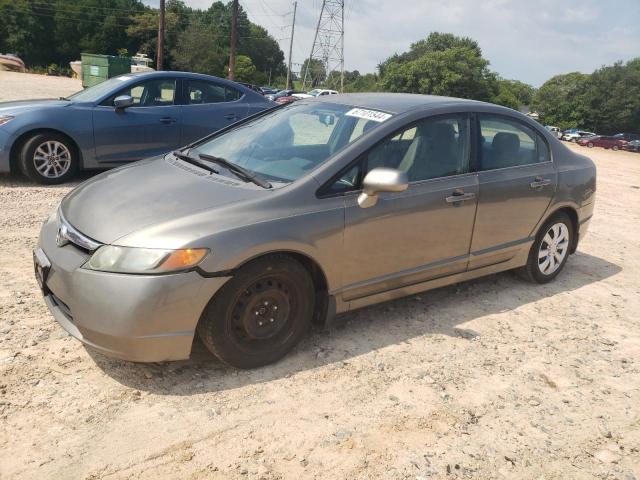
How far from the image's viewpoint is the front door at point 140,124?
23.1ft

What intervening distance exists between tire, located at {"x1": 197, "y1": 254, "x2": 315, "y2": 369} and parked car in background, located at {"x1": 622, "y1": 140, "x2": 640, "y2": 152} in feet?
148

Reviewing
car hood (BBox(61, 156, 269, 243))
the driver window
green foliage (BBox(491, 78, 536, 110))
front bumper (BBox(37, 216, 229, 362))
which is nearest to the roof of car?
car hood (BBox(61, 156, 269, 243))

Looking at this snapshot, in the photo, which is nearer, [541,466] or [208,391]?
[541,466]

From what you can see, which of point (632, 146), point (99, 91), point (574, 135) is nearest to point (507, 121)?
point (99, 91)

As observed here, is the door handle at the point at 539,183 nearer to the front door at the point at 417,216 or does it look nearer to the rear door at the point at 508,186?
the rear door at the point at 508,186

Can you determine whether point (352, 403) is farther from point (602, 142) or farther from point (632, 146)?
point (602, 142)

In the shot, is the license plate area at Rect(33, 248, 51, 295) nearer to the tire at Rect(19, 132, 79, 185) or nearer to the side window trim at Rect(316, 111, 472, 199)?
the side window trim at Rect(316, 111, 472, 199)

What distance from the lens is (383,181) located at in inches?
127

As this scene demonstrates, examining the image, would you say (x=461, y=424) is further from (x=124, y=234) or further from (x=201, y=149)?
(x=201, y=149)

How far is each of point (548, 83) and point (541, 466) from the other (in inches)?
3067

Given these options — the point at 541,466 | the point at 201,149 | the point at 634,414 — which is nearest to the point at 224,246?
the point at 201,149

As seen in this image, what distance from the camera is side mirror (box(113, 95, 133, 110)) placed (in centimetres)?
702

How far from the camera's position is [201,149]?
13.5 feet

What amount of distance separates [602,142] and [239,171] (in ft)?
153
